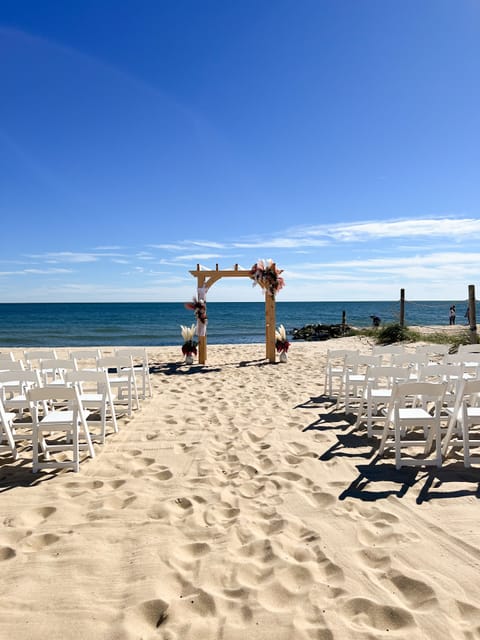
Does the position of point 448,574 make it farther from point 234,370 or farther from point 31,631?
point 234,370

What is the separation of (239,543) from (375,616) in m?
0.98

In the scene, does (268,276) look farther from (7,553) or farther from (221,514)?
(7,553)

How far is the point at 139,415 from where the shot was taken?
6.12 m

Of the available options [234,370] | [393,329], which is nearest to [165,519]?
[234,370]

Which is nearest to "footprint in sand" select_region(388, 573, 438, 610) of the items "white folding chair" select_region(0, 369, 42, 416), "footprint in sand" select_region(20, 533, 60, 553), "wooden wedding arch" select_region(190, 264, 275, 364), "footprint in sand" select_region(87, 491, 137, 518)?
"footprint in sand" select_region(87, 491, 137, 518)

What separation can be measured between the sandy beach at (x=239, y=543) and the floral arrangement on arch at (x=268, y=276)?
22.3 feet

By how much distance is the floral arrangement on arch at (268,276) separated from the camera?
11414 millimetres

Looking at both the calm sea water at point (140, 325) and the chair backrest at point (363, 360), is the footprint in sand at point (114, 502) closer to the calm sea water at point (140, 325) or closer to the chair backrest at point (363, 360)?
the chair backrest at point (363, 360)

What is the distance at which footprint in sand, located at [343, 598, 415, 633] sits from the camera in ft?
6.76

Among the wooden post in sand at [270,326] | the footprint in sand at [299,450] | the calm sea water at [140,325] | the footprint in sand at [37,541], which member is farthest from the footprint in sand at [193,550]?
the calm sea water at [140,325]

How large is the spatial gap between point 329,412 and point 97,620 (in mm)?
4529

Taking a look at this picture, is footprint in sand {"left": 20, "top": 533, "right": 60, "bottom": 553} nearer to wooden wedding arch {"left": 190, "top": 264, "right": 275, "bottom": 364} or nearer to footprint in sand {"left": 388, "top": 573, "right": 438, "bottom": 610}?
footprint in sand {"left": 388, "top": 573, "right": 438, "bottom": 610}

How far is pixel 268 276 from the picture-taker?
37.5ft

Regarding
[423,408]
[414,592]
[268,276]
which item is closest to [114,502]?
[414,592]
